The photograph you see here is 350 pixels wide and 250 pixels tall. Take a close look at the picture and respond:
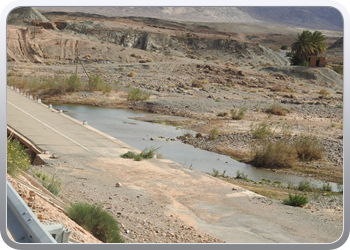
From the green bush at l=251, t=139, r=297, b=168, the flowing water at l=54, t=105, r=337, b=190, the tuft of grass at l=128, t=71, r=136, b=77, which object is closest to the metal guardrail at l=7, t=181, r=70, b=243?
the flowing water at l=54, t=105, r=337, b=190

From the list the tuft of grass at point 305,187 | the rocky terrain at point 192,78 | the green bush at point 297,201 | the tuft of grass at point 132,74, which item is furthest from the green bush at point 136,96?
the green bush at point 297,201

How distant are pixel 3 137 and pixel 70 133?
429 inches

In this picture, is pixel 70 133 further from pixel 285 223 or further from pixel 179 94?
pixel 179 94

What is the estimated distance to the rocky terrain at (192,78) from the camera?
19969mm

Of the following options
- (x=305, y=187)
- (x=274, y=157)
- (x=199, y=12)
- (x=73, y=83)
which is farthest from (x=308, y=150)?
(x=73, y=83)

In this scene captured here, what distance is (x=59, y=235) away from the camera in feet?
17.4

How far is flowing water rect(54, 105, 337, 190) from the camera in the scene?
1555 cm

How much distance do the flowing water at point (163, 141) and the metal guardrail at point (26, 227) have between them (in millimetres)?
9590

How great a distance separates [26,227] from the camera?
4.97 meters

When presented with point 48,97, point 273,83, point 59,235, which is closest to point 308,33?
point 273,83

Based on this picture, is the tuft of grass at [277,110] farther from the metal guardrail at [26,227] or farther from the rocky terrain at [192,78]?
the metal guardrail at [26,227]

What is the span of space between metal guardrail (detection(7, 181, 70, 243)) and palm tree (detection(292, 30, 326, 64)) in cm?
4012

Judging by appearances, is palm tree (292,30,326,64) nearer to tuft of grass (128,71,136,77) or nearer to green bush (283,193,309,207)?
tuft of grass (128,71,136,77)

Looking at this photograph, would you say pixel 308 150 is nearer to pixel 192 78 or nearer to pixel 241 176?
pixel 241 176
